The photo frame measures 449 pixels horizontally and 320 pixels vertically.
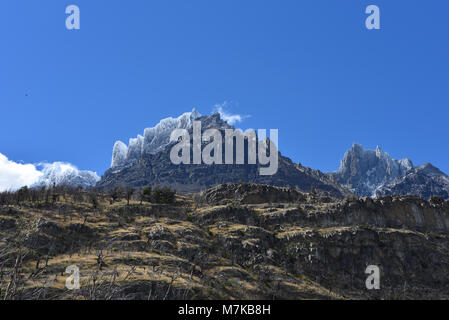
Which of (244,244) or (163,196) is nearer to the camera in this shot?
(244,244)

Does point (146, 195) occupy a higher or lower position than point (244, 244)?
higher

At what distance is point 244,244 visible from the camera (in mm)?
104625

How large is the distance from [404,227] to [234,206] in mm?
60974

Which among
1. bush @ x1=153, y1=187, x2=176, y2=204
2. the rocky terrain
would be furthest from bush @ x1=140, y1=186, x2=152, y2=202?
the rocky terrain

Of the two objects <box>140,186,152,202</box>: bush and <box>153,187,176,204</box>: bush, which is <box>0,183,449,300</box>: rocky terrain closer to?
<box>153,187,176,204</box>: bush

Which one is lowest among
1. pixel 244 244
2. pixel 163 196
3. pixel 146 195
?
pixel 244 244

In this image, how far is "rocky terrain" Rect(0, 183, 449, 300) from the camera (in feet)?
261

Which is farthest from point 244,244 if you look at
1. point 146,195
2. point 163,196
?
point 146,195

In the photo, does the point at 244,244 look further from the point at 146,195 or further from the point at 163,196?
the point at 146,195

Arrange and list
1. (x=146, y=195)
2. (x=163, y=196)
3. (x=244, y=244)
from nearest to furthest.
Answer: (x=244, y=244)
(x=163, y=196)
(x=146, y=195)

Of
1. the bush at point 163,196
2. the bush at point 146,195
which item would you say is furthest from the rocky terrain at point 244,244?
the bush at point 146,195

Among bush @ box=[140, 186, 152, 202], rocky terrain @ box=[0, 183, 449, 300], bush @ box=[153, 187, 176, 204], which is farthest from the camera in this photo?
bush @ box=[140, 186, 152, 202]
